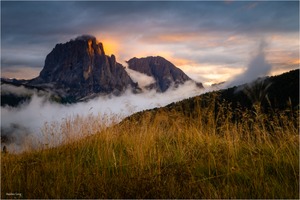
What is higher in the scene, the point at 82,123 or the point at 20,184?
the point at 82,123

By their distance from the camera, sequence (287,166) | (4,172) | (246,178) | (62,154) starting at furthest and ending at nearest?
(62,154)
(4,172)
(287,166)
(246,178)

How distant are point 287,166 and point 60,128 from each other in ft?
17.3

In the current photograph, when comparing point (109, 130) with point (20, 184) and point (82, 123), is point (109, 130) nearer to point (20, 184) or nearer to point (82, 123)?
point (82, 123)

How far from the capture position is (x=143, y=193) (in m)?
3.97

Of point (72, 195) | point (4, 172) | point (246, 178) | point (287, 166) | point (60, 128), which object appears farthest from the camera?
point (60, 128)

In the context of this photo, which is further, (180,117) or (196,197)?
(180,117)

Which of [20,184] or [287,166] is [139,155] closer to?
[20,184]

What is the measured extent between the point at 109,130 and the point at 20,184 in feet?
11.5

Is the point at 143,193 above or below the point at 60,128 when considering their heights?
below

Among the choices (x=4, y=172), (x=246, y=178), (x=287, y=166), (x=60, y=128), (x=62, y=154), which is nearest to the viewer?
(x=246, y=178)

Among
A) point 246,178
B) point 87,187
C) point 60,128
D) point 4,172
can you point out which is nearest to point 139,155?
point 87,187

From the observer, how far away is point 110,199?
3.94 metres

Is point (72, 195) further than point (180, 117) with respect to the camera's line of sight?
No

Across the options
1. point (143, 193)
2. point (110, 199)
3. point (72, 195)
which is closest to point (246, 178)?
point (143, 193)
